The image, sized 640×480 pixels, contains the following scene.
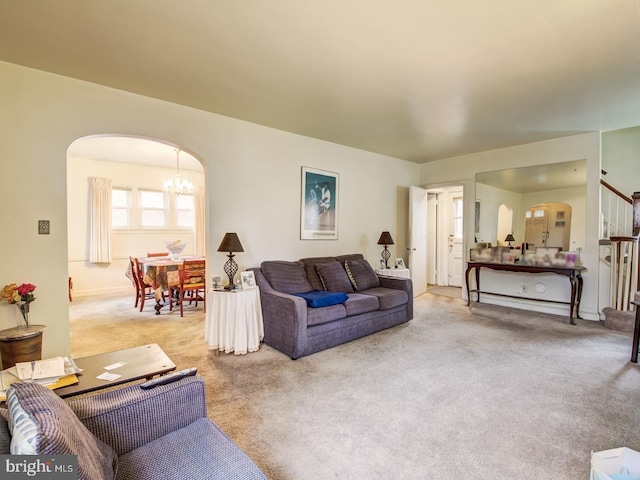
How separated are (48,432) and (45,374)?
4.14 feet

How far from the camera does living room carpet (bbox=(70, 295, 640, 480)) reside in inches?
68.4

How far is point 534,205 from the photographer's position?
4906mm

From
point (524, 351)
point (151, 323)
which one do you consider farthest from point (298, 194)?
point (524, 351)

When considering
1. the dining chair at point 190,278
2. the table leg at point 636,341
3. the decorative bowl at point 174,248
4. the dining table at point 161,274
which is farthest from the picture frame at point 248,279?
the table leg at point 636,341

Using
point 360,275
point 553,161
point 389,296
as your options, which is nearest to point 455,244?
point 553,161

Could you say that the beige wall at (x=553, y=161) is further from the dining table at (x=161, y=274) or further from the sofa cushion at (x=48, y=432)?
the sofa cushion at (x=48, y=432)

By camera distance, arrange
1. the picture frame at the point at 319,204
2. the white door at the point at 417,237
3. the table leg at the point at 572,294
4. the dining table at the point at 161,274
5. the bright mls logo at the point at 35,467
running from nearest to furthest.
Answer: the bright mls logo at the point at 35,467
the table leg at the point at 572,294
the picture frame at the point at 319,204
the dining table at the point at 161,274
the white door at the point at 417,237

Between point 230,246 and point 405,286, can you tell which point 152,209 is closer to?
point 230,246

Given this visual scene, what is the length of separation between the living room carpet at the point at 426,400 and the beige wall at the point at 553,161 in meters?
0.76

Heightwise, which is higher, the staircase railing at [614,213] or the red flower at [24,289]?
the staircase railing at [614,213]

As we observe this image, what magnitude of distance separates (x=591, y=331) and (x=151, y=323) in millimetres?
5839

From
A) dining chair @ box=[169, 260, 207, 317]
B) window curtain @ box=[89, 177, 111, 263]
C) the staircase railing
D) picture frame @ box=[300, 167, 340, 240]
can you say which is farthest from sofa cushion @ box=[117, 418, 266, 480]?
window curtain @ box=[89, 177, 111, 263]

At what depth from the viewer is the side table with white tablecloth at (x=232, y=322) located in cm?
320

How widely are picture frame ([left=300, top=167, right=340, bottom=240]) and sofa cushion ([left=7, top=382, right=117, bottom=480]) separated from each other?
141 inches
